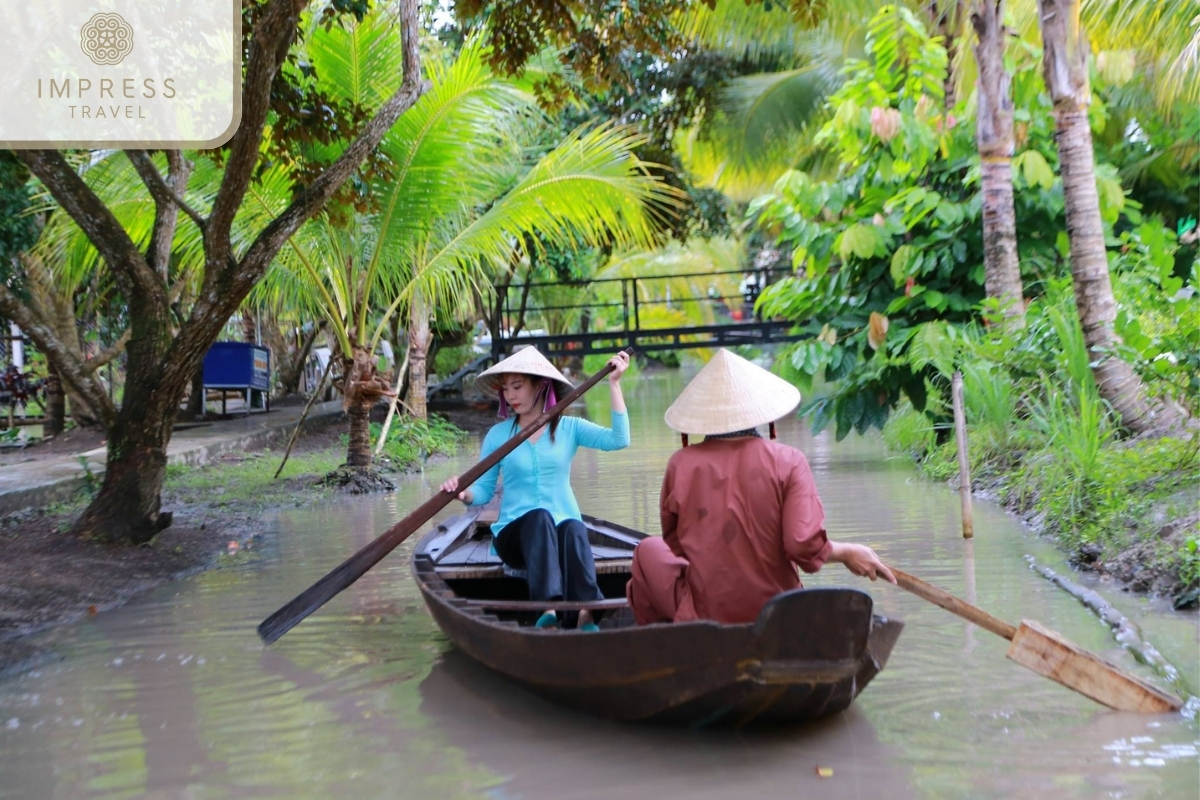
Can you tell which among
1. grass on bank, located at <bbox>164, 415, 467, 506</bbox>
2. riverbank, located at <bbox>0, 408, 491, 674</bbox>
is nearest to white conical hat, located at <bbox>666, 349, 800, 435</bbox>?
riverbank, located at <bbox>0, 408, 491, 674</bbox>

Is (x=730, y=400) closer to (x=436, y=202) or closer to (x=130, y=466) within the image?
(x=130, y=466)

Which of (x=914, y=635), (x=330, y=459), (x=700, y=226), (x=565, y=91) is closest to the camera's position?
(x=914, y=635)

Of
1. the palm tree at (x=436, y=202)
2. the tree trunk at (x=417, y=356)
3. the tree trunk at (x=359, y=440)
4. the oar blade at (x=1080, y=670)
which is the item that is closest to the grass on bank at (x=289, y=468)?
the tree trunk at (x=417, y=356)

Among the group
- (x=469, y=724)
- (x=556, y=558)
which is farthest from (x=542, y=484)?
(x=469, y=724)

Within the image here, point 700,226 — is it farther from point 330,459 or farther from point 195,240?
point 195,240

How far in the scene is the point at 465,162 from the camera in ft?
34.8

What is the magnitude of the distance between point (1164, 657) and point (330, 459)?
1006 centimetres

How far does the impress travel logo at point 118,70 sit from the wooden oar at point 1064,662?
5710 mm

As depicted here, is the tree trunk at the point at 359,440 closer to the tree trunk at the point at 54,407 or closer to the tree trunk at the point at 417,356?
the tree trunk at the point at 417,356

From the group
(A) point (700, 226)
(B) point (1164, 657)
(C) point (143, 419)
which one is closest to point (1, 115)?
(C) point (143, 419)

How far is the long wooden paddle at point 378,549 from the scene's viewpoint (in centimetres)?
521

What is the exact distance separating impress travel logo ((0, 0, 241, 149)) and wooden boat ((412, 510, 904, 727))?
496 cm

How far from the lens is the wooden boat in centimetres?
362

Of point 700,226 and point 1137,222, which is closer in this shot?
point 1137,222
